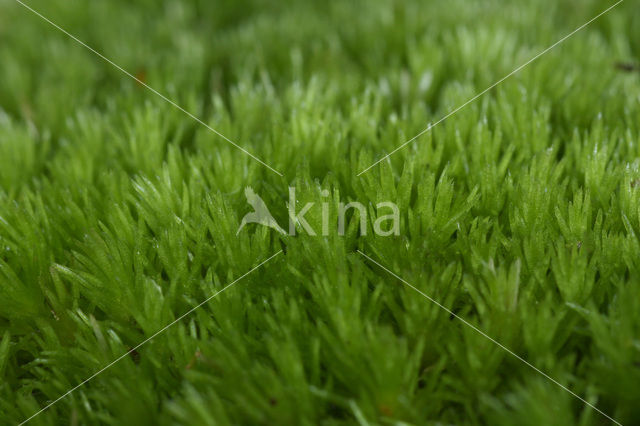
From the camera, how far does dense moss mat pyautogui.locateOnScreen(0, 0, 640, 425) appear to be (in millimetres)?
593

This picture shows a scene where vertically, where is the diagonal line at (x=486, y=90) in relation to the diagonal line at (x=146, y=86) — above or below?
below

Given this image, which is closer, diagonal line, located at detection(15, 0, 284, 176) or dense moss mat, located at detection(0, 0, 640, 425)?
dense moss mat, located at detection(0, 0, 640, 425)

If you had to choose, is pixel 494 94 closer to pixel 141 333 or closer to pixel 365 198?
pixel 365 198

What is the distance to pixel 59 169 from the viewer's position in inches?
37.5

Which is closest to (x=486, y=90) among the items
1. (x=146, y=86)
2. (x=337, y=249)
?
(x=337, y=249)

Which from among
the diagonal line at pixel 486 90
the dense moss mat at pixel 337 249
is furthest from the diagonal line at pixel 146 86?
the diagonal line at pixel 486 90

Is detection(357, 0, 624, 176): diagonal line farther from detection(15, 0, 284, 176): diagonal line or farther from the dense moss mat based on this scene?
detection(15, 0, 284, 176): diagonal line

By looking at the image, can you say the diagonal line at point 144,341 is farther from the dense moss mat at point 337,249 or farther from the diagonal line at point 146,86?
the diagonal line at point 146,86

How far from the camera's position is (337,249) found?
704 millimetres

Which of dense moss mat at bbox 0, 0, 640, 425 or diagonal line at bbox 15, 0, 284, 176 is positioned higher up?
diagonal line at bbox 15, 0, 284, 176

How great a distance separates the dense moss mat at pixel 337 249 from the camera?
59 cm

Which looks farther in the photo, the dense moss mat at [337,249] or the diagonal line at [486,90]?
the diagonal line at [486,90]

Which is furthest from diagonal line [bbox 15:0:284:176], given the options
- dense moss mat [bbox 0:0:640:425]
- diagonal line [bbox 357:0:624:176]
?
diagonal line [bbox 357:0:624:176]

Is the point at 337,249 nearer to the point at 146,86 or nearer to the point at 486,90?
the point at 486,90
